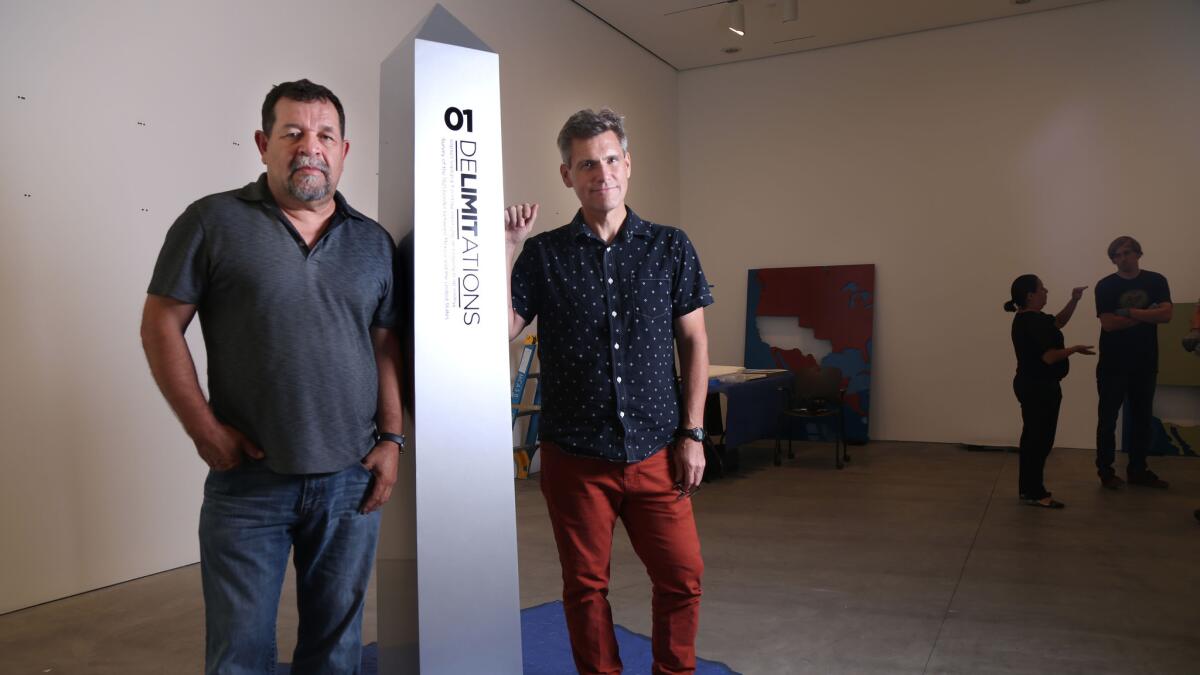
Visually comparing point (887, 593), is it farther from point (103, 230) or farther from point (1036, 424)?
point (103, 230)

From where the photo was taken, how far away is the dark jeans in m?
5.50

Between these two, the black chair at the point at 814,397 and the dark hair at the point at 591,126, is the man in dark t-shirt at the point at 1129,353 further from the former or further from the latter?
the dark hair at the point at 591,126

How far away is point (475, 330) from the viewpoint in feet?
6.11

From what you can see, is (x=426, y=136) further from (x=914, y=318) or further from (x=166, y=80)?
(x=914, y=318)

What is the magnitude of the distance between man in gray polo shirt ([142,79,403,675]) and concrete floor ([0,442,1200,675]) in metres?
1.51

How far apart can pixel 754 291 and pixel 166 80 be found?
5681 mm

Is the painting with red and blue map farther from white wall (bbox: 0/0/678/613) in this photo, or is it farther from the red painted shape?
white wall (bbox: 0/0/678/613)

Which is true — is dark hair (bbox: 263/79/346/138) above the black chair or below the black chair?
above

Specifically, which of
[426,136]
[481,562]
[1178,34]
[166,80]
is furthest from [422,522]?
[1178,34]

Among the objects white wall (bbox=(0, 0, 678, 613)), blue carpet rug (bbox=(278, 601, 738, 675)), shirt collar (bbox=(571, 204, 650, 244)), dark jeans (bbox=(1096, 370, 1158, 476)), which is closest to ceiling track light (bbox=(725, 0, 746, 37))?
white wall (bbox=(0, 0, 678, 613))

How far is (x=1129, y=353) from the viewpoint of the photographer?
5.52 meters

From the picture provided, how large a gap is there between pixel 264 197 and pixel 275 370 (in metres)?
0.34

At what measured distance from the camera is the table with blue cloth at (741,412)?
6148mm

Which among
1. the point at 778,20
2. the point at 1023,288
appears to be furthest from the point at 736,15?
the point at 1023,288
